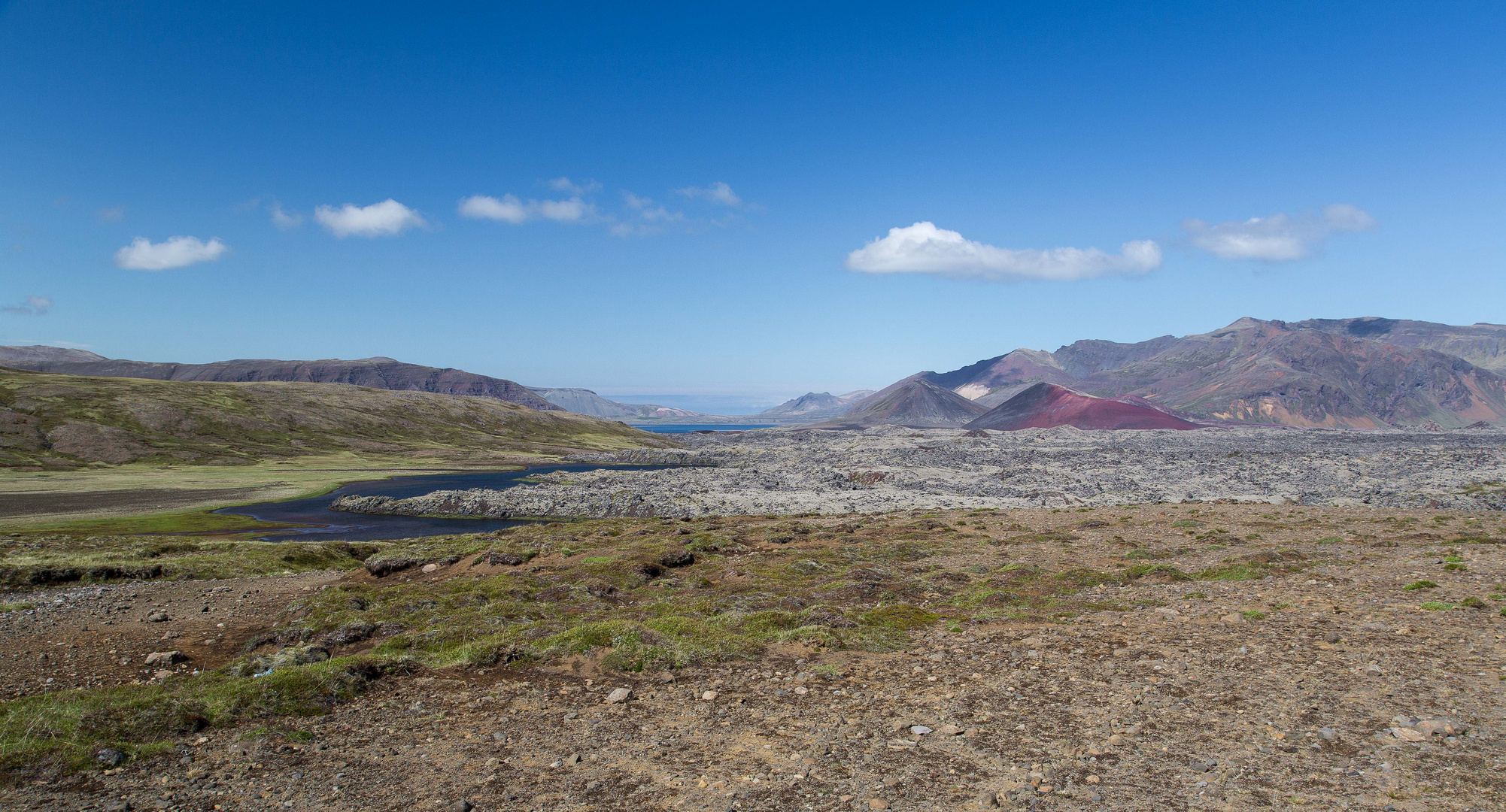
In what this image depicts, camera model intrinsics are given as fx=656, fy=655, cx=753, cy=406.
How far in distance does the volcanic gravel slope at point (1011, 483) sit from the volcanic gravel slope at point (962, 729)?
45485mm

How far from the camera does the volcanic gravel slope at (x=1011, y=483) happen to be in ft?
191

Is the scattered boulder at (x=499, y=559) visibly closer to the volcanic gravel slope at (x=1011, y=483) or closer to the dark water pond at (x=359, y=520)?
the dark water pond at (x=359, y=520)

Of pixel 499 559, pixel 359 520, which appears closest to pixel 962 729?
pixel 499 559

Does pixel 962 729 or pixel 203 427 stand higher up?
pixel 962 729

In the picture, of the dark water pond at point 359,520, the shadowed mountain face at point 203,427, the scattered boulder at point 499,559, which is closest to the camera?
the scattered boulder at point 499,559

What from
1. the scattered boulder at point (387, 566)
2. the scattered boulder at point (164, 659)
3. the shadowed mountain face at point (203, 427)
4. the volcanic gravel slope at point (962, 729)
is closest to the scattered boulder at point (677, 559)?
the scattered boulder at point (387, 566)

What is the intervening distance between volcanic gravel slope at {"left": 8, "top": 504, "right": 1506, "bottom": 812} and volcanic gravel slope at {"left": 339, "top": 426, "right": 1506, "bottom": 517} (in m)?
45.5

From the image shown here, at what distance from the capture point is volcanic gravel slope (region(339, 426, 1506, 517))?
58188mm

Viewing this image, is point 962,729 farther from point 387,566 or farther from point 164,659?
point 387,566

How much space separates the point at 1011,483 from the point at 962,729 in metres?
65.5

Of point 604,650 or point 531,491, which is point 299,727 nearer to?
point 604,650

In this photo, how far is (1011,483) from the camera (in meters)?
71.3

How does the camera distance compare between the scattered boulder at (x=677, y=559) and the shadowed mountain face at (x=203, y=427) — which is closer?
the scattered boulder at (x=677, y=559)

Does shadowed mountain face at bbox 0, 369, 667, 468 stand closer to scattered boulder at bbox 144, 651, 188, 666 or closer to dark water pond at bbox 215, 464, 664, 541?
dark water pond at bbox 215, 464, 664, 541
